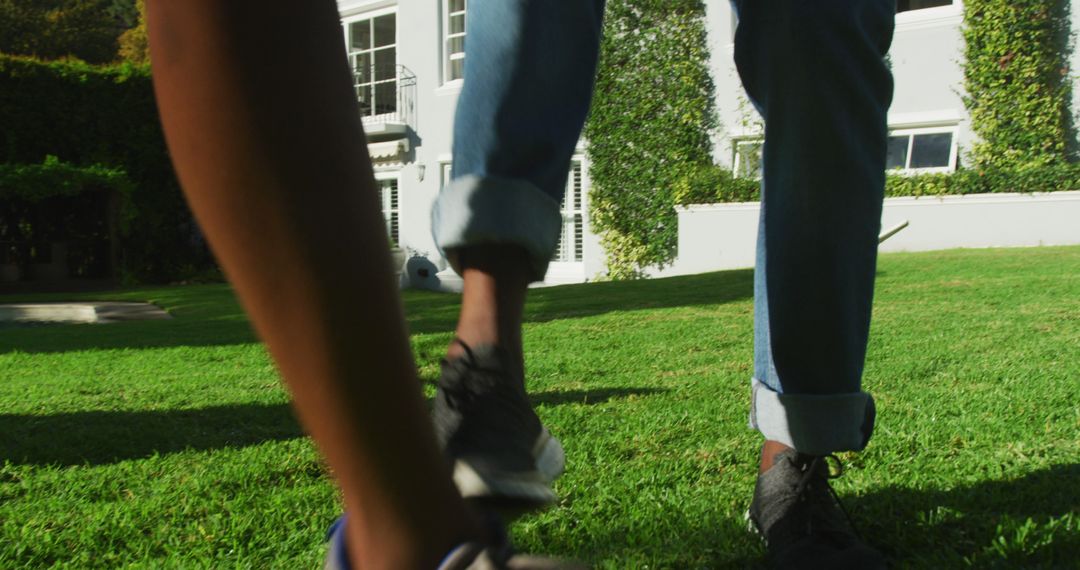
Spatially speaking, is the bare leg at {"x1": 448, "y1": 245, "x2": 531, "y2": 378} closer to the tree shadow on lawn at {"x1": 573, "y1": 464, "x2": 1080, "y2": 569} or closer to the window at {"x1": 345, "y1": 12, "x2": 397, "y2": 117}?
the tree shadow on lawn at {"x1": 573, "y1": 464, "x2": 1080, "y2": 569}

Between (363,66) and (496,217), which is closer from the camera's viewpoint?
(496,217)

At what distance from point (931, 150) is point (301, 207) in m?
14.1

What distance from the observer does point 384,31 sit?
20266mm

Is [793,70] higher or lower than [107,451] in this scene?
higher

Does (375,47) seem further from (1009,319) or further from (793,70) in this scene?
(793,70)

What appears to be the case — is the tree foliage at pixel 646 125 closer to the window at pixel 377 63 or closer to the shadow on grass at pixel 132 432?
the window at pixel 377 63

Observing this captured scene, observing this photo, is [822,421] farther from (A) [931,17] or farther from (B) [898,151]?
(A) [931,17]

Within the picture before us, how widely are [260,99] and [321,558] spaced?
1038 millimetres

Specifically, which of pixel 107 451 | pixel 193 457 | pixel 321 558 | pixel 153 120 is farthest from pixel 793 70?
pixel 153 120

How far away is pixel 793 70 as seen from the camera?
52.9 inches

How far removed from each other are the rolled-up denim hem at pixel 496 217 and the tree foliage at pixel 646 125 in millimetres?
14121

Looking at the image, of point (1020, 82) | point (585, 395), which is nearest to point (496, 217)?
point (585, 395)

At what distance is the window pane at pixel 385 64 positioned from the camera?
64.9 feet

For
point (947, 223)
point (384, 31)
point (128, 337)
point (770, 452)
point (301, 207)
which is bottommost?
point (128, 337)
